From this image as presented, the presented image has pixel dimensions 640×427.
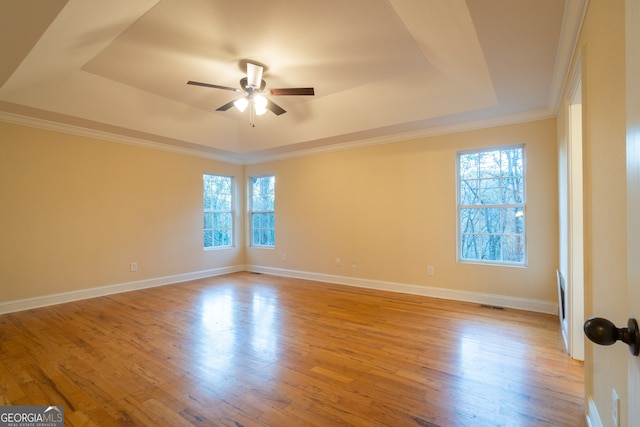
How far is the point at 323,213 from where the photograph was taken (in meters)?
5.48

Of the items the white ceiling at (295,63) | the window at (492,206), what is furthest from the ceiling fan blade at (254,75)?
the window at (492,206)

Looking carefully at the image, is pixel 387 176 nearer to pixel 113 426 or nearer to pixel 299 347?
pixel 299 347

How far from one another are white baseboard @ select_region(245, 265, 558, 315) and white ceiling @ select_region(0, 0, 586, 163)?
2.26 metres

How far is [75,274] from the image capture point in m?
4.24

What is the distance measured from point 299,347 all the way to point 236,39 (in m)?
2.95

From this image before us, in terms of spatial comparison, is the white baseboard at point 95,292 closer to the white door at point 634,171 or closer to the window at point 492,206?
the window at point 492,206

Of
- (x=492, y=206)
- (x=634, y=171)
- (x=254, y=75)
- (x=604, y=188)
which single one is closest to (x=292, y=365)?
(x=604, y=188)

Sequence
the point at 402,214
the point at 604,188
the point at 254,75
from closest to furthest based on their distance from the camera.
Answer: the point at 604,188, the point at 254,75, the point at 402,214

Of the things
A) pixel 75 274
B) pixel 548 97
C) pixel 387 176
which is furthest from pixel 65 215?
pixel 548 97

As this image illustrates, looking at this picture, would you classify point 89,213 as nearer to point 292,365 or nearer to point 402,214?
point 292,365

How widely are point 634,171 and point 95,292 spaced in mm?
5615

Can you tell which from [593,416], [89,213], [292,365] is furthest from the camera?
[89,213]

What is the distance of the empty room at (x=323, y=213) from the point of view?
1742 millimetres

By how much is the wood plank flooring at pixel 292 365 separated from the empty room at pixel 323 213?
0.02 metres
